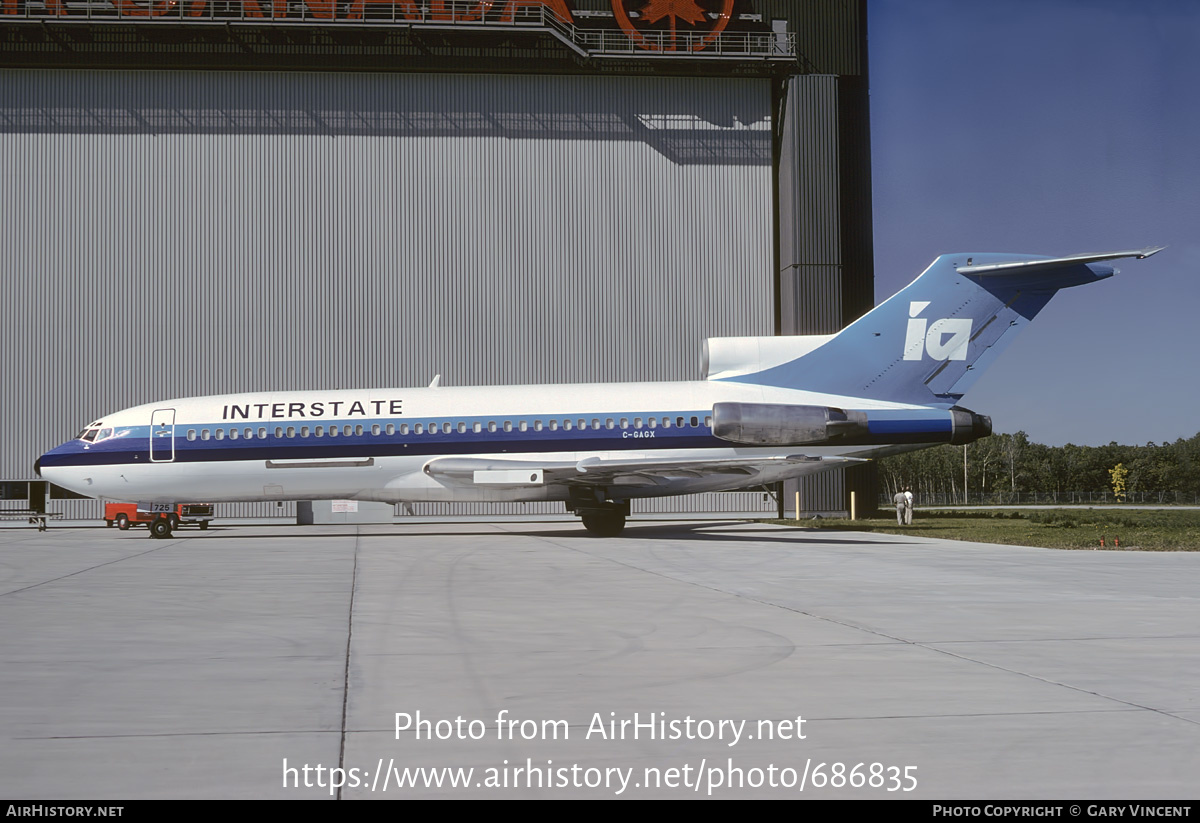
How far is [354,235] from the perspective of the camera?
1629 inches

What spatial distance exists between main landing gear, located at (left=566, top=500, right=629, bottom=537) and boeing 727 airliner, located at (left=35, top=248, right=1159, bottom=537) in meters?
0.04

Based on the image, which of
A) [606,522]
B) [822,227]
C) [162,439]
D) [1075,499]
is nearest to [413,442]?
[606,522]

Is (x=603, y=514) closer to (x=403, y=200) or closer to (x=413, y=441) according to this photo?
(x=413, y=441)

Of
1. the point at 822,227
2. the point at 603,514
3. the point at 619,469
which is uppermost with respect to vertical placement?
the point at 822,227

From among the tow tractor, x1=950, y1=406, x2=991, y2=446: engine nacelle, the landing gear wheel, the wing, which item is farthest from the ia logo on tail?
the tow tractor

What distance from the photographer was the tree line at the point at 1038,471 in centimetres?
14012

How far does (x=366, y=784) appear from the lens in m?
4.73

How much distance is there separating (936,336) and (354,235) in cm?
2400

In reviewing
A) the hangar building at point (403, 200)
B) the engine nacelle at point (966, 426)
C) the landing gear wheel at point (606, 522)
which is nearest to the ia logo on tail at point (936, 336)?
the engine nacelle at point (966, 426)

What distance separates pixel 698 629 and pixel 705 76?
3680 cm

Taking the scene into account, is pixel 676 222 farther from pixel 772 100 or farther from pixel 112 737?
pixel 112 737

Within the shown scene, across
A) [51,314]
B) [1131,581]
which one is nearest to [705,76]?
[51,314]

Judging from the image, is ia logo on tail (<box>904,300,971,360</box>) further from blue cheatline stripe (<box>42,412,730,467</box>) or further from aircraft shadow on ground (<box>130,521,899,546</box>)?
blue cheatline stripe (<box>42,412,730,467</box>)

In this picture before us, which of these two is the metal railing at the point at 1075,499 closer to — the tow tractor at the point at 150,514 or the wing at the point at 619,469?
the wing at the point at 619,469
